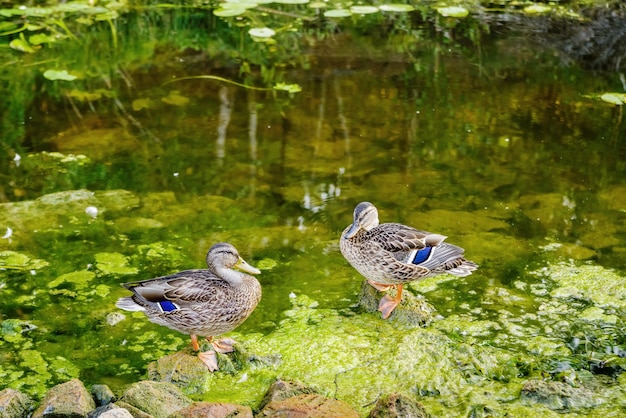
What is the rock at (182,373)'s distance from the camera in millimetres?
4449

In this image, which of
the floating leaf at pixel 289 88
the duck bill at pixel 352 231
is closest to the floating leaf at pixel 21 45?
the floating leaf at pixel 289 88

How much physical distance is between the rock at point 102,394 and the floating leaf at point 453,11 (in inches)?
304

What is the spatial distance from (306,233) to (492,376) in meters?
1.94

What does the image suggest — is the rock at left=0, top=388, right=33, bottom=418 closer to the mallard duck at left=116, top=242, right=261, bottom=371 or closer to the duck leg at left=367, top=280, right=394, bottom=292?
the mallard duck at left=116, top=242, right=261, bottom=371

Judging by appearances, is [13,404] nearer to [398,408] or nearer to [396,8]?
[398,408]

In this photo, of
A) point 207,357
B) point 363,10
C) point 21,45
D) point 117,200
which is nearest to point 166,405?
point 207,357

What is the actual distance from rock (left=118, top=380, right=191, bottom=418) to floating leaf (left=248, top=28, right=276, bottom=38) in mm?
6329

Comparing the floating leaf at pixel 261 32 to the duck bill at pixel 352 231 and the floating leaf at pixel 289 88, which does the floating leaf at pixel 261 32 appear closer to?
the floating leaf at pixel 289 88

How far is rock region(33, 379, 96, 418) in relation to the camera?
3945mm

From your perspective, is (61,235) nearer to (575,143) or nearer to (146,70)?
(146,70)

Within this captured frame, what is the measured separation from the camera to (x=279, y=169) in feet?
22.6

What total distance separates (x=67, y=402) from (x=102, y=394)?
210mm

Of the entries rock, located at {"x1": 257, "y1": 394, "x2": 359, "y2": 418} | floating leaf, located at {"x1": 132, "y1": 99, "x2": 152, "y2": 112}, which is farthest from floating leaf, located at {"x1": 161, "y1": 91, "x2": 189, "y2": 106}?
rock, located at {"x1": 257, "y1": 394, "x2": 359, "y2": 418}

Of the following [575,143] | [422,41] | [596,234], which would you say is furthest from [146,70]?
[596,234]
